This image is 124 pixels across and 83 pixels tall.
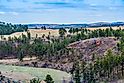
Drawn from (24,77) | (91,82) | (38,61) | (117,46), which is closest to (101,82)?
(91,82)

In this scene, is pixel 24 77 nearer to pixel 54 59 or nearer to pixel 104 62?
pixel 104 62

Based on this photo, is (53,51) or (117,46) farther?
(53,51)

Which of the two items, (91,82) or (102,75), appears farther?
(102,75)

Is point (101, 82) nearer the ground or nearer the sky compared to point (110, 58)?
nearer the ground

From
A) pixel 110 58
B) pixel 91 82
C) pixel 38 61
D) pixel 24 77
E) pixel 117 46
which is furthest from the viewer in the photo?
pixel 38 61

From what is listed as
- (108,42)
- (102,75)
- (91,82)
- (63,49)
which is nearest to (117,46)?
(108,42)

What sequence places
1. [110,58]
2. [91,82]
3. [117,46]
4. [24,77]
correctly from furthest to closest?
1. [117,46]
2. [24,77]
3. [110,58]
4. [91,82]

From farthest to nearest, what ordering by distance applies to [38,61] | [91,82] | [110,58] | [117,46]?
[38,61] < [117,46] < [110,58] < [91,82]

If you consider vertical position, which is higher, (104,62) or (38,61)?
(104,62)

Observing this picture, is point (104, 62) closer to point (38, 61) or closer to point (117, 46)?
point (117, 46)
